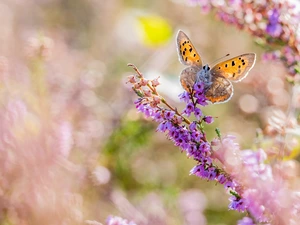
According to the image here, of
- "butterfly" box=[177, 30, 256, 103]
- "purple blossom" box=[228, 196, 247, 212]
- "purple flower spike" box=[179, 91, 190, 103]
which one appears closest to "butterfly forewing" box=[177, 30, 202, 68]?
"butterfly" box=[177, 30, 256, 103]

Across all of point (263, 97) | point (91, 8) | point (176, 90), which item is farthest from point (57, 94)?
point (91, 8)

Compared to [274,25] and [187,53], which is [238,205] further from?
[274,25]

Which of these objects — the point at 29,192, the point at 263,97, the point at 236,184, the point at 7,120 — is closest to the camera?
the point at 236,184

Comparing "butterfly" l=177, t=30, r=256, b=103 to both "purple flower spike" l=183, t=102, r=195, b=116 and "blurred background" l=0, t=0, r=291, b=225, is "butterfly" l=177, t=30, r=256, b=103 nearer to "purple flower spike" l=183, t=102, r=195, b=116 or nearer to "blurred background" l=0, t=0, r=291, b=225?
"purple flower spike" l=183, t=102, r=195, b=116

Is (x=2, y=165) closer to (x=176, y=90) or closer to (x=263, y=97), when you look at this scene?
(x=176, y=90)

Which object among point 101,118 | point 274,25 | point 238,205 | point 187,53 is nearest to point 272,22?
point 274,25
